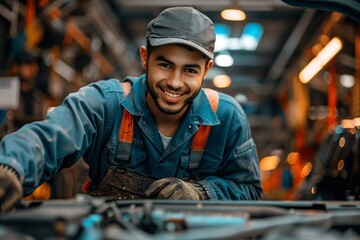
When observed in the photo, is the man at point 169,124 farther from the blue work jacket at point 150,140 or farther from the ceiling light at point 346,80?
the ceiling light at point 346,80

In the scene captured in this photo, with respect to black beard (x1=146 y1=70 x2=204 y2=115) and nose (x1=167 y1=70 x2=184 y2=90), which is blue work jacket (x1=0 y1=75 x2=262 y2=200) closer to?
black beard (x1=146 y1=70 x2=204 y2=115)

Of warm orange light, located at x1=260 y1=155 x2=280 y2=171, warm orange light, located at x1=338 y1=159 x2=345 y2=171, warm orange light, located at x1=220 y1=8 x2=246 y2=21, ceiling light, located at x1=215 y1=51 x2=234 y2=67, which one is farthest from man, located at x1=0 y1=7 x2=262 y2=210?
warm orange light, located at x1=260 y1=155 x2=280 y2=171

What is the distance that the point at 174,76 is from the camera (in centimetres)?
252

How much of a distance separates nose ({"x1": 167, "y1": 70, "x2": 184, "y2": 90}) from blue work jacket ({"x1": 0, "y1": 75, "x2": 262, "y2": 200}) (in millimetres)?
214

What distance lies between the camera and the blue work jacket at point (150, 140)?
7.53ft

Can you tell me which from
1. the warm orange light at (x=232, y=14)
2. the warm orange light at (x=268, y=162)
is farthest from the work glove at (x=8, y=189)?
the warm orange light at (x=268, y=162)

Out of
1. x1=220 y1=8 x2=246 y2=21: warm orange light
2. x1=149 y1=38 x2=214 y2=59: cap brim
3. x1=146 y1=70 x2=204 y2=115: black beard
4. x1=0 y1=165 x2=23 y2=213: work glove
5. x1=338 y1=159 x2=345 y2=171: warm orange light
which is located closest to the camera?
x1=0 y1=165 x2=23 y2=213: work glove

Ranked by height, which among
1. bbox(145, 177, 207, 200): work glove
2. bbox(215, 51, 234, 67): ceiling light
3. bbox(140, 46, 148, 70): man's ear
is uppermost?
bbox(215, 51, 234, 67): ceiling light

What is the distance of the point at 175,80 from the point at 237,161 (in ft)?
1.82

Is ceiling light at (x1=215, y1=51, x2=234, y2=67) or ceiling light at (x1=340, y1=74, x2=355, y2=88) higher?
ceiling light at (x1=215, y1=51, x2=234, y2=67)

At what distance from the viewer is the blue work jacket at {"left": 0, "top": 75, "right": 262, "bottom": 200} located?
2.29 meters

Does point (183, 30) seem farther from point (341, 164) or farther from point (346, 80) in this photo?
point (346, 80)

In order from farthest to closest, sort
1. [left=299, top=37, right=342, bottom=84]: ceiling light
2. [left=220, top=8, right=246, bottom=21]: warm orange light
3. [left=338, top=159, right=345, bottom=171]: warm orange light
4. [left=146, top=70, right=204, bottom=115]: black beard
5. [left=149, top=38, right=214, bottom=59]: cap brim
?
[left=299, top=37, right=342, bottom=84]: ceiling light < [left=220, top=8, right=246, bottom=21]: warm orange light < [left=338, top=159, right=345, bottom=171]: warm orange light < [left=146, top=70, right=204, bottom=115]: black beard < [left=149, top=38, right=214, bottom=59]: cap brim

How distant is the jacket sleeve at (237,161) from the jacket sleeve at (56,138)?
0.61 metres
